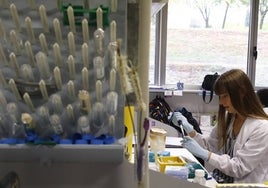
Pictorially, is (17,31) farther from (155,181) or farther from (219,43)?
(219,43)

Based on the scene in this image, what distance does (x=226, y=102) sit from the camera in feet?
7.53

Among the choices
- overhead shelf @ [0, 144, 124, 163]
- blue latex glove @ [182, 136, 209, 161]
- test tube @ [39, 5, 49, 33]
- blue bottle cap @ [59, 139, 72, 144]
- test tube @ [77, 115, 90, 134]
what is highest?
test tube @ [39, 5, 49, 33]

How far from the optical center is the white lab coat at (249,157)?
216cm

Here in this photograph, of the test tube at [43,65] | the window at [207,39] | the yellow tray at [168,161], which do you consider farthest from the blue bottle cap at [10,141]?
the window at [207,39]

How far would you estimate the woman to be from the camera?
2164 millimetres

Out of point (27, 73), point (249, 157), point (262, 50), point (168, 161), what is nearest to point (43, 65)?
point (27, 73)

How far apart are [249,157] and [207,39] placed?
2814mm

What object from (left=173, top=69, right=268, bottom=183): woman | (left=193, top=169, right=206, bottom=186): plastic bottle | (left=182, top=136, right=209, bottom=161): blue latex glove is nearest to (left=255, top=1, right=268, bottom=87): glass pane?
(left=173, top=69, right=268, bottom=183): woman

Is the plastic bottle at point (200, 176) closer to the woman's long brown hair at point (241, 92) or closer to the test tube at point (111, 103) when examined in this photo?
the woman's long brown hair at point (241, 92)

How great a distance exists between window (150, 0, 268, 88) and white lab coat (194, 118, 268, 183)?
250 centimetres

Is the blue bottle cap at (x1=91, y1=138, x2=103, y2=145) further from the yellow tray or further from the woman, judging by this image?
the woman

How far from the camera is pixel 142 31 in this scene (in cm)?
60

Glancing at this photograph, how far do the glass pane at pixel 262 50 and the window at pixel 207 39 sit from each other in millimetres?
13

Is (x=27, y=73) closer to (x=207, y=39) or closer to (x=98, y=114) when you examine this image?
(x=98, y=114)
